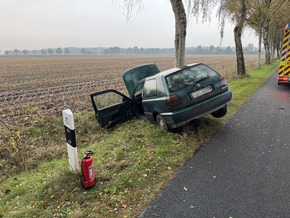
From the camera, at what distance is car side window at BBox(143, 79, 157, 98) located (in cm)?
602

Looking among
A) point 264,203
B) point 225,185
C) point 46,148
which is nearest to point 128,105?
point 46,148

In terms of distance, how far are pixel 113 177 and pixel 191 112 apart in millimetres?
2387

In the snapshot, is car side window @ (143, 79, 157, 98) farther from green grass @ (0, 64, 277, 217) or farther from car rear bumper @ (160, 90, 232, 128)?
green grass @ (0, 64, 277, 217)

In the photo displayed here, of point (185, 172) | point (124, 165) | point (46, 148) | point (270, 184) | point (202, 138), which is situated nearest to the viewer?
point (270, 184)

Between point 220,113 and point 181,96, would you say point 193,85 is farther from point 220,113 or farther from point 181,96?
point 220,113

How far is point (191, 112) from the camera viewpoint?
5.49m

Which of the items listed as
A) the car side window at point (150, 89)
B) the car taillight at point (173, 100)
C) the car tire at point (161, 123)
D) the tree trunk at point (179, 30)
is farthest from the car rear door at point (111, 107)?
the tree trunk at point (179, 30)

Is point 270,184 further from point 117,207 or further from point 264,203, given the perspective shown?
point 117,207

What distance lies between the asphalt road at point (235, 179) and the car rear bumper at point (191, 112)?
678mm

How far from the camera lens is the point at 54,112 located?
30.9 ft

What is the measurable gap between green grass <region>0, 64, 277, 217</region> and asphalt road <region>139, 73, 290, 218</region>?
0.25 m

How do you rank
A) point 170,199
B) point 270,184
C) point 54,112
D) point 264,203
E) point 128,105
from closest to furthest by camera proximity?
point 264,203 < point 170,199 < point 270,184 < point 128,105 < point 54,112

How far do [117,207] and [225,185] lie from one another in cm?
162

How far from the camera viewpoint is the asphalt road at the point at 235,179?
10.1ft
